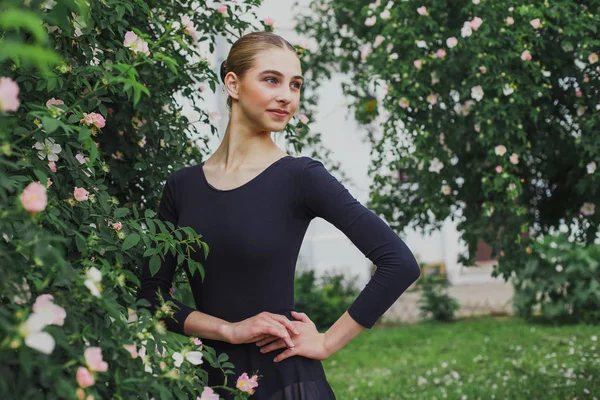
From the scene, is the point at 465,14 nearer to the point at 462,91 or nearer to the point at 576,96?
the point at 462,91

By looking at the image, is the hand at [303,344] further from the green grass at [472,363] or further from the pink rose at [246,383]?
the green grass at [472,363]

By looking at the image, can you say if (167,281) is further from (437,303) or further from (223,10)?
(437,303)

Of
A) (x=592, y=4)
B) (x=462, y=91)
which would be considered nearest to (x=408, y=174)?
(x=462, y=91)

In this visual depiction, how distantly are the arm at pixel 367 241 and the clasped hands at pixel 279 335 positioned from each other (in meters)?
0.11

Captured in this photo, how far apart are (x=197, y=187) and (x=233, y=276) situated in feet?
0.82

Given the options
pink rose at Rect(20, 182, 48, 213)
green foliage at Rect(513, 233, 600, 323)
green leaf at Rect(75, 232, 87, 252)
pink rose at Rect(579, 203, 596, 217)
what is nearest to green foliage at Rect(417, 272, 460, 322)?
green foliage at Rect(513, 233, 600, 323)

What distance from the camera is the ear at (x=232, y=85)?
1883 mm

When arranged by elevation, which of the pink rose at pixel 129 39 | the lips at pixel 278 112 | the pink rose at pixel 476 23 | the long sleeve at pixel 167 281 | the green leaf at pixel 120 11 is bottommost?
the long sleeve at pixel 167 281

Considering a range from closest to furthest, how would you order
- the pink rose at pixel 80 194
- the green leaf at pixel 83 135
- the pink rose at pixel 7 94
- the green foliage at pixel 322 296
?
1. the pink rose at pixel 7 94
2. the green leaf at pixel 83 135
3. the pink rose at pixel 80 194
4. the green foliage at pixel 322 296

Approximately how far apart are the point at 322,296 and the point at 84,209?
6846 mm

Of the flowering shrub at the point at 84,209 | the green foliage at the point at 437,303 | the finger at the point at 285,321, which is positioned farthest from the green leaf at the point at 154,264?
the green foliage at the point at 437,303

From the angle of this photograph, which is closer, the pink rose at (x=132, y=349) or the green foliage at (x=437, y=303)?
the pink rose at (x=132, y=349)

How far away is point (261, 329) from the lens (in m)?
1.66

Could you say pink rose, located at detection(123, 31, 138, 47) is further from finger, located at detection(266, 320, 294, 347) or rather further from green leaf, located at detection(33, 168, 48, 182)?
finger, located at detection(266, 320, 294, 347)
